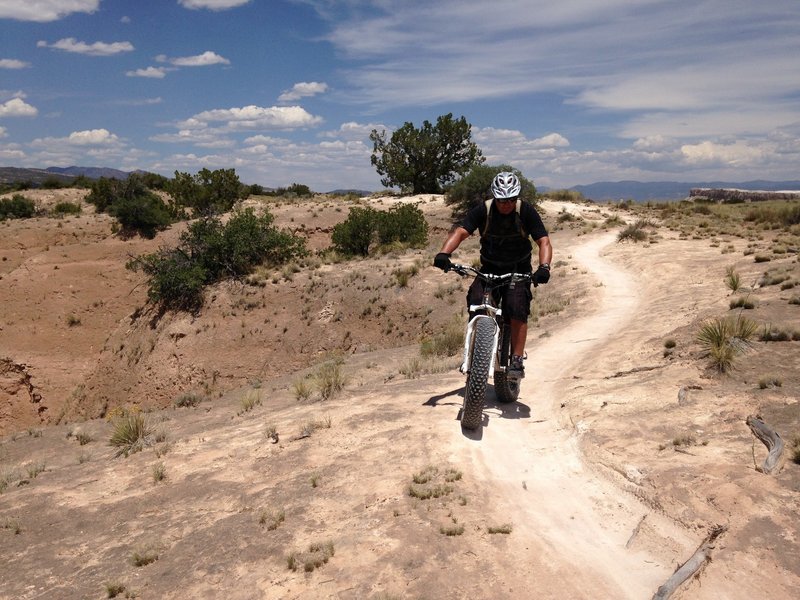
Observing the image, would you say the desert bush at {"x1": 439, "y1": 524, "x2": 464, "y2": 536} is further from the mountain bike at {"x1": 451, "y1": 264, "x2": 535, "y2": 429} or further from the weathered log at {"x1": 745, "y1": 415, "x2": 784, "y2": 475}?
the weathered log at {"x1": 745, "y1": 415, "x2": 784, "y2": 475}

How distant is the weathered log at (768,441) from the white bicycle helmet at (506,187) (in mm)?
3245

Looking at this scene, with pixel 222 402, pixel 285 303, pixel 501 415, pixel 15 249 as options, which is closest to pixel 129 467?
pixel 501 415

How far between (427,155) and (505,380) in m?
39.2

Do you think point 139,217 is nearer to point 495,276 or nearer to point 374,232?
point 374,232

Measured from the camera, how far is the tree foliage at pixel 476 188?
33.8 meters

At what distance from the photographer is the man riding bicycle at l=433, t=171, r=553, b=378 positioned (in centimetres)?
625

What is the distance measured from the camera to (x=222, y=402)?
12.1 m

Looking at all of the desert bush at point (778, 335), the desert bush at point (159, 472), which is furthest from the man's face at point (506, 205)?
the desert bush at point (159, 472)

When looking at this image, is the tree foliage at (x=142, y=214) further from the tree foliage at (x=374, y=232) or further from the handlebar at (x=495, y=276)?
the handlebar at (x=495, y=276)

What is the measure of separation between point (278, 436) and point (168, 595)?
303 cm

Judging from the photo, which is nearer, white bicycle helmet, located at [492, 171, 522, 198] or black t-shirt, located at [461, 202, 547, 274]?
white bicycle helmet, located at [492, 171, 522, 198]

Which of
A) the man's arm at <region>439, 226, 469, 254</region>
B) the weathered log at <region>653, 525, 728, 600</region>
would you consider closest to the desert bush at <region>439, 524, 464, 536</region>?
the weathered log at <region>653, 525, 728, 600</region>

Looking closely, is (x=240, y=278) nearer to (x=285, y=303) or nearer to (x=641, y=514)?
(x=285, y=303)

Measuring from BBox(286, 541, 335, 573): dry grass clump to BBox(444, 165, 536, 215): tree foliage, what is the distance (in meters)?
30.3
